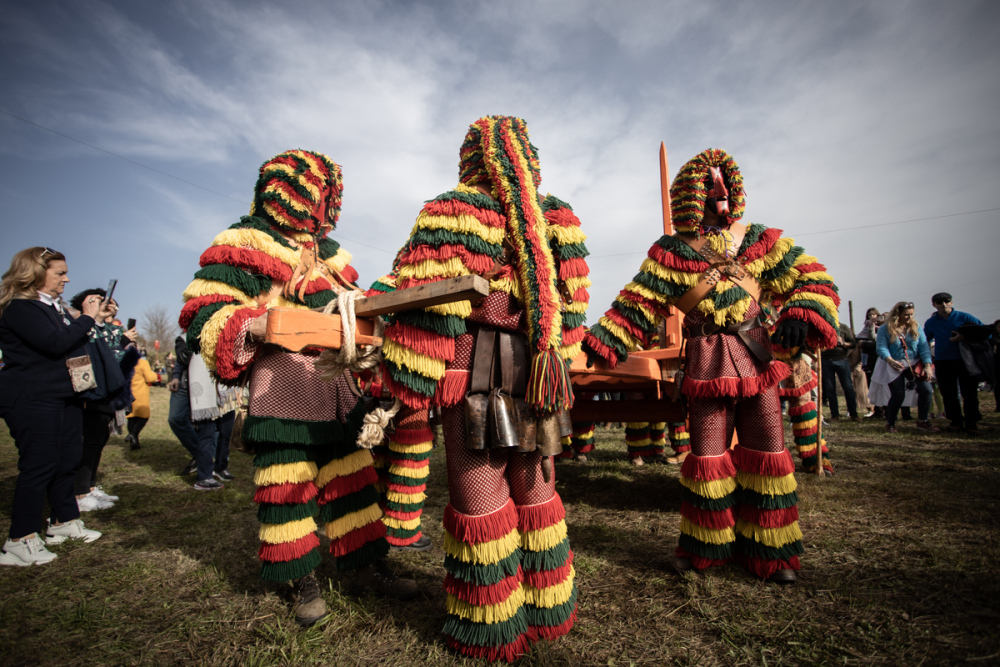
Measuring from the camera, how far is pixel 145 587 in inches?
110

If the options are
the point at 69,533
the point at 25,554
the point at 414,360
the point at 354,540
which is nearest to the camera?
the point at 414,360

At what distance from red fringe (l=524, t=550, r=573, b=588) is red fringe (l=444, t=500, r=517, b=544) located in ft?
0.79

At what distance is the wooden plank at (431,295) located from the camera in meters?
1.57

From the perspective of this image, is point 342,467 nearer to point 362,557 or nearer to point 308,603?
point 362,557

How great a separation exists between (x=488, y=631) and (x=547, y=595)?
0.29 m

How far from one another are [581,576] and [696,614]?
0.66m

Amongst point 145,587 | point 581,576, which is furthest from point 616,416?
point 145,587

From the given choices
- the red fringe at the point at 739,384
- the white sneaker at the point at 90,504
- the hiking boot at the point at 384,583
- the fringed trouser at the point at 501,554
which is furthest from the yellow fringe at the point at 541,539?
the white sneaker at the point at 90,504

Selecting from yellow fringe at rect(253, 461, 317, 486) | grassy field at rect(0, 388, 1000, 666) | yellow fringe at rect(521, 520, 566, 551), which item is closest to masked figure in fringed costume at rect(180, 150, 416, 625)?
yellow fringe at rect(253, 461, 317, 486)

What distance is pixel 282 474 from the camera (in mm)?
2297

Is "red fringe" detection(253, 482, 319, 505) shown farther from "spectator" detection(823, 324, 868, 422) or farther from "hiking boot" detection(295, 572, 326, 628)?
"spectator" detection(823, 324, 868, 422)

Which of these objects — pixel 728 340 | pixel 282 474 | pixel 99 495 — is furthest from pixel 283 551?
pixel 99 495

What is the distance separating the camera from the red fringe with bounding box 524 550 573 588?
2018 mm

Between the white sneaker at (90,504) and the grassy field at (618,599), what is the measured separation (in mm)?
270
